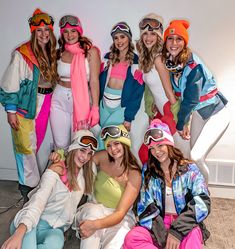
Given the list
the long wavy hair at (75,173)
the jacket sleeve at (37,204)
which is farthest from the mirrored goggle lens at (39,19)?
the jacket sleeve at (37,204)

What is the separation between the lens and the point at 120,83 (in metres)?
2.69

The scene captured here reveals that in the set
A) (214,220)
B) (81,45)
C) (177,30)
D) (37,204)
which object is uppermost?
(177,30)

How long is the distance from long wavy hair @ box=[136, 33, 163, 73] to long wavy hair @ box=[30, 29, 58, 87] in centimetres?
61

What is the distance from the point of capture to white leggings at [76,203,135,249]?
6.91 ft

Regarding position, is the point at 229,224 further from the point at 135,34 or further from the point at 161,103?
the point at 135,34

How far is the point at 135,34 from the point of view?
303 centimetres

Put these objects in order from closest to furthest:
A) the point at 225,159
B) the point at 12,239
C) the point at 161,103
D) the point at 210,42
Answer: the point at 12,239 < the point at 161,103 < the point at 210,42 < the point at 225,159

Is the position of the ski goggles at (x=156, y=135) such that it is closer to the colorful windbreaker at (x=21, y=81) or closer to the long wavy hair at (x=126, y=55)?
A: the long wavy hair at (x=126, y=55)

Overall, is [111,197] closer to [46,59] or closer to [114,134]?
[114,134]

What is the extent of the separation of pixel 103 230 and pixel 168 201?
419 mm

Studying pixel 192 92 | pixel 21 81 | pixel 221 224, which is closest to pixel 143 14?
pixel 192 92

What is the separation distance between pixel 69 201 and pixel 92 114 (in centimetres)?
71

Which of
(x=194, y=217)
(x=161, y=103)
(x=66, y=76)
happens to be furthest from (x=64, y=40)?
(x=194, y=217)

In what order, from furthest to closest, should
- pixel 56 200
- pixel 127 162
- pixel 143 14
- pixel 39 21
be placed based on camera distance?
1. pixel 143 14
2. pixel 39 21
3. pixel 127 162
4. pixel 56 200
